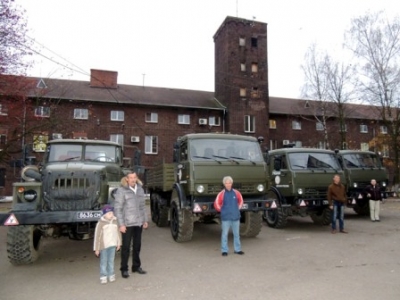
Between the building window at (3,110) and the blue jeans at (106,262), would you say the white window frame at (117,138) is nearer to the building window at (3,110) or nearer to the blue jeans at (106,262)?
the building window at (3,110)

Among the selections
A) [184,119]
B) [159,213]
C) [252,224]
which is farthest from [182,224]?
[184,119]

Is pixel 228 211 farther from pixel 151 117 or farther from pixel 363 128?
pixel 363 128

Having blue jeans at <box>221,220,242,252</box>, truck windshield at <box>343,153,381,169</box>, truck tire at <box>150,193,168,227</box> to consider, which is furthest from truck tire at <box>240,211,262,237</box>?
truck windshield at <box>343,153,381,169</box>

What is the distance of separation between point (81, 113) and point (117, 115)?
3.29 meters

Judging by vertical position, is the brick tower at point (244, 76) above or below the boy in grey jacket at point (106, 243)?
above

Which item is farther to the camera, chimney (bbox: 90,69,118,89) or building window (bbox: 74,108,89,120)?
chimney (bbox: 90,69,118,89)

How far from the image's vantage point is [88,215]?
6750 mm

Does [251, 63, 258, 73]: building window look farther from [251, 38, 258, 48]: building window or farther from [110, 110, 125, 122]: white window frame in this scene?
[110, 110, 125, 122]: white window frame

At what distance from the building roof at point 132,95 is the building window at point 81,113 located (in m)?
1.09

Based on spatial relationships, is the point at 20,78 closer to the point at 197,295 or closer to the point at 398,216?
the point at 197,295

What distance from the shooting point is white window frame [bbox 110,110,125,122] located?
34.0m

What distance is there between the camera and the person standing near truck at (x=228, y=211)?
308 inches

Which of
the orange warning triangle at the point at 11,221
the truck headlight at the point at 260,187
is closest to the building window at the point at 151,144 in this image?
the truck headlight at the point at 260,187

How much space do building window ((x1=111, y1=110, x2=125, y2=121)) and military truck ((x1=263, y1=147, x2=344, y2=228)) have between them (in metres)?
24.2
